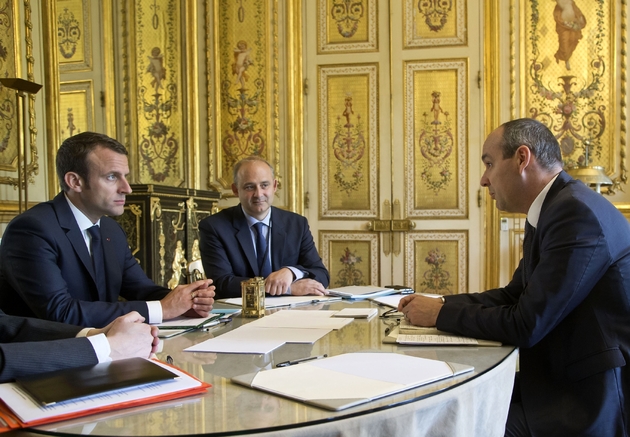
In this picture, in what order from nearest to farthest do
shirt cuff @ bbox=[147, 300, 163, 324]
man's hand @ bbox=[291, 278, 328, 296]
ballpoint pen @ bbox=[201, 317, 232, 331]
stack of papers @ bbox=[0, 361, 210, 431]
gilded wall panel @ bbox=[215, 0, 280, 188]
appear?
stack of papers @ bbox=[0, 361, 210, 431], ballpoint pen @ bbox=[201, 317, 232, 331], shirt cuff @ bbox=[147, 300, 163, 324], man's hand @ bbox=[291, 278, 328, 296], gilded wall panel @ bbox=[215, 0, 280, 188]

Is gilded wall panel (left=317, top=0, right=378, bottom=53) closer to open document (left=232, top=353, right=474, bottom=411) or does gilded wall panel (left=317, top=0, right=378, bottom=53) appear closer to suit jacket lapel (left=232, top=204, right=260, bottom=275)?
suit jacket lapel (left=232, top=204, right=260, bottom=275)

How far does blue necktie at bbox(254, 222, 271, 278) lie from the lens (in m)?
3.17

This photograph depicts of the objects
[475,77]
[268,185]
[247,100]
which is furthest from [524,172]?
[247,100]

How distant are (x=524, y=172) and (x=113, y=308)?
1373 millimetres

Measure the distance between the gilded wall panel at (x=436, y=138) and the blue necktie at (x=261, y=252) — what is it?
2932mm

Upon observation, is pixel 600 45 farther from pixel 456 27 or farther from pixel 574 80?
pixel 456 27

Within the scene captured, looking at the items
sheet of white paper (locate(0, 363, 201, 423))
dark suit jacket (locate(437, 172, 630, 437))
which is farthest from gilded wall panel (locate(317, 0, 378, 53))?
sheet of white paper (locate(0, 363, 201, 423))

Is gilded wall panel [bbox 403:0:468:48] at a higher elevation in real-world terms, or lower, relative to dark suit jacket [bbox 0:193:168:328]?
higher

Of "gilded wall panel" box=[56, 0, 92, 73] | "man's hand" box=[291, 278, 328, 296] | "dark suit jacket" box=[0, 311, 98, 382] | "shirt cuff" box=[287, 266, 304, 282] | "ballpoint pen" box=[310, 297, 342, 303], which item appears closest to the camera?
"dark suit jacket" box=[0, 311, 98, 382]

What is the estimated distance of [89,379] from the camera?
1.16 metres

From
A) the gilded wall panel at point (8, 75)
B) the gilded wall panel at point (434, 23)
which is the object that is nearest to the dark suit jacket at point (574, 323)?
the gilded wall panel at point (8, 75)

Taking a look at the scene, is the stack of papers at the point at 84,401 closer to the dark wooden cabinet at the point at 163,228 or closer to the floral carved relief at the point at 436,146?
the dark wooden cabinet at the point at 163,228

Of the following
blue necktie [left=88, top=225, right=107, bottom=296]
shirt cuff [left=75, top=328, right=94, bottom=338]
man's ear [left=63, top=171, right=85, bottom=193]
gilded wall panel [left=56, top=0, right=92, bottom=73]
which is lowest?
shirt cuff [left=75, top=328, right=94, bottom=338]

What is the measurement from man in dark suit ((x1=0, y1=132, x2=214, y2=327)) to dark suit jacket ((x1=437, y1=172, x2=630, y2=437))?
3.31 ft
